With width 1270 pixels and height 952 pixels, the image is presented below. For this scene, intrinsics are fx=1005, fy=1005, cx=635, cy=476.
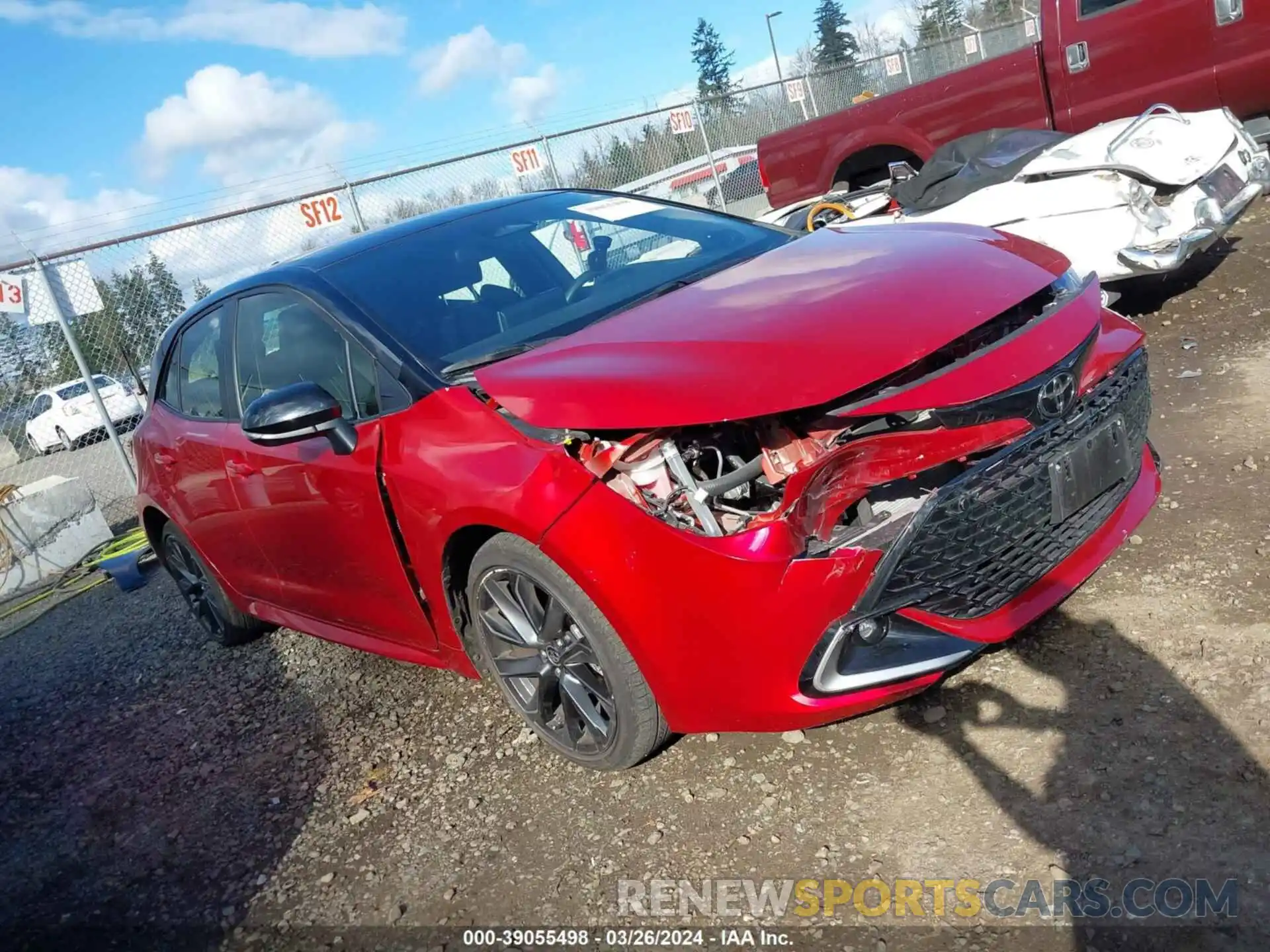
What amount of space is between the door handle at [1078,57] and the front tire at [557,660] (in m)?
6.77

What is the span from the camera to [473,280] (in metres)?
3.43

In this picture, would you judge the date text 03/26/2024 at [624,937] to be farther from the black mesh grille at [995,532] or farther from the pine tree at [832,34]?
the pine tree at [832,34]

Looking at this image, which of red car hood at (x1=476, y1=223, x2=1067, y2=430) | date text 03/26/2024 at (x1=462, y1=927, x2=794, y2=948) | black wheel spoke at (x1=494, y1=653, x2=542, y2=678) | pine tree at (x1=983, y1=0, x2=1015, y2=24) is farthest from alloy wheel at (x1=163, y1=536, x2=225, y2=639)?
pine tree at (x1=983, y1=0, x2=1015, y2=24)

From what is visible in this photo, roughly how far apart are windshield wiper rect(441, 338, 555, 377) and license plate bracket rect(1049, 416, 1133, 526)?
1.45 metres

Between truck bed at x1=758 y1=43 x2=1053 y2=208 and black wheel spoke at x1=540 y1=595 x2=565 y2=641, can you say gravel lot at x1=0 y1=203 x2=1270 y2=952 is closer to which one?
black wheel spoke at x1=540 y1=595 x2=565 y2=641

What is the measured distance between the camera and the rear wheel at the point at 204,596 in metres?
4.81

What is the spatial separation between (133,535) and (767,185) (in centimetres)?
618

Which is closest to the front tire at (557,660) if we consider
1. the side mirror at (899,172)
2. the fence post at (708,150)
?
the side mirror at (899,172)

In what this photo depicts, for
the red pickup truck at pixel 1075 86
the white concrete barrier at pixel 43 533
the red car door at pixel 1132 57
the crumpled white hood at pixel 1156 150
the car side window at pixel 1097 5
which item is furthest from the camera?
the white concrete barrier at pixel 43 533

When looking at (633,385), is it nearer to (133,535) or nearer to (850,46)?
(133,535)

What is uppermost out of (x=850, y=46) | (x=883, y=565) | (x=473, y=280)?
(x=850, y=46)

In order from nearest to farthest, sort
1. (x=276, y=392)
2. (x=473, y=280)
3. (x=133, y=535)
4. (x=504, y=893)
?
(x=504, y=893) < (x=276, y=392) < (x=473, y=280) < (x=133, y=535)

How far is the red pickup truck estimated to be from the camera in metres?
7.02

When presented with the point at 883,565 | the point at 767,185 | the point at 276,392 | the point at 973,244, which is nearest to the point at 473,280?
the point at 276,392
